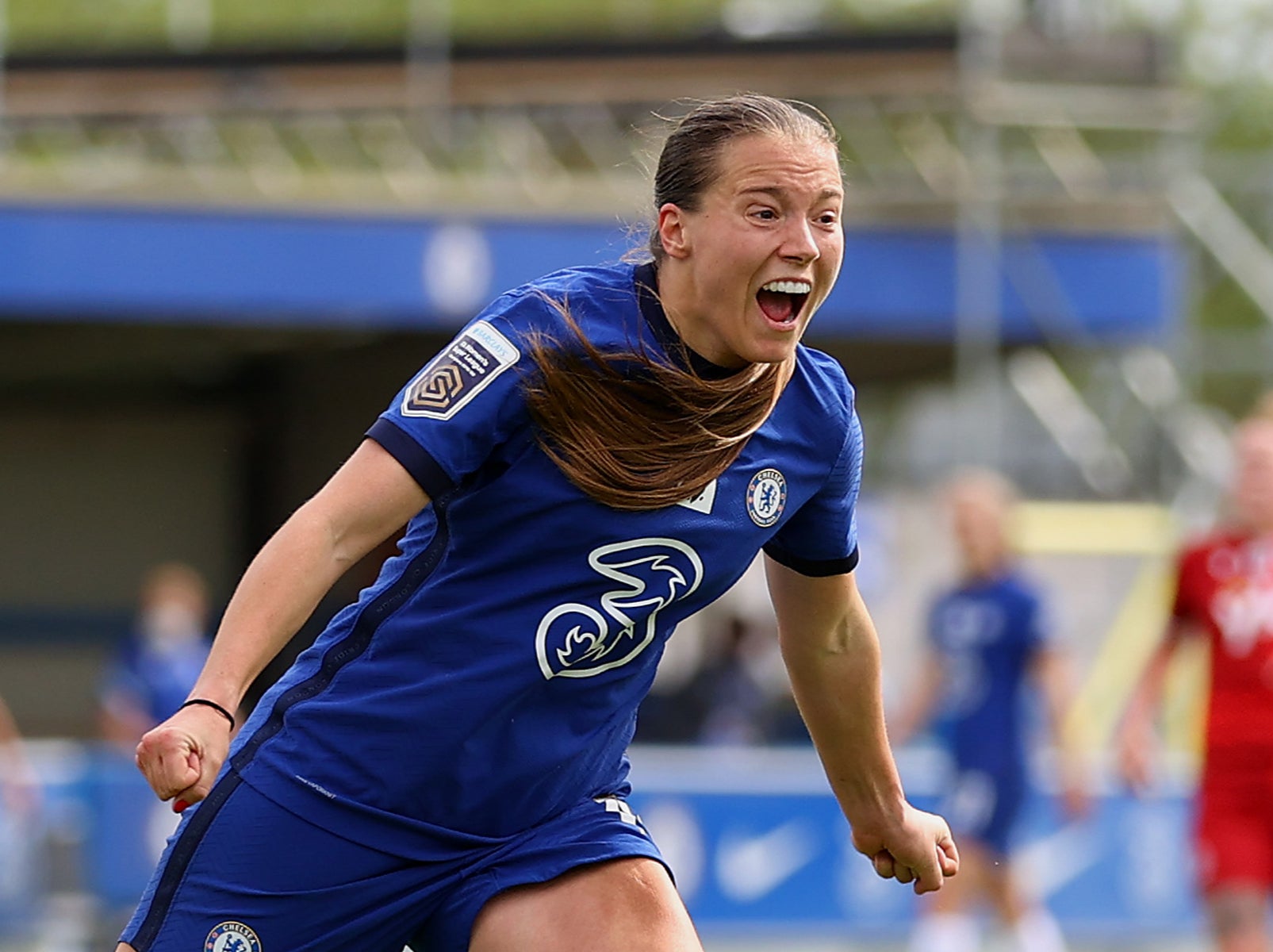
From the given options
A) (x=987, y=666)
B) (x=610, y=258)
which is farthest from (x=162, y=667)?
(x=987, y=666)

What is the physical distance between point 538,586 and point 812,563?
67 centimetres

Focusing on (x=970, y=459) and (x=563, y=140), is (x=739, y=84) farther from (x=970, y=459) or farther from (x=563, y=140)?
(x=970, y=459)

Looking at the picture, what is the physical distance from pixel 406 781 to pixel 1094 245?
15.2 meters

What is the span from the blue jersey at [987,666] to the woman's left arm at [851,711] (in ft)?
21.7

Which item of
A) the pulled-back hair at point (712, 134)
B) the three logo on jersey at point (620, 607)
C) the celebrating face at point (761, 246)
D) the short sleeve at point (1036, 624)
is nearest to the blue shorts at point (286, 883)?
the three logo on jersey at point (620, 607)

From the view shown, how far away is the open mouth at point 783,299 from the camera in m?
3.94

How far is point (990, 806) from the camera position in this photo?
448 inches

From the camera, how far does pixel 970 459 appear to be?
25.9m

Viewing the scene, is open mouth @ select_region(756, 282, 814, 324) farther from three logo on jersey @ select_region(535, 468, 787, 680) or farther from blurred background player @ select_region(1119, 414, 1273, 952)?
blurred background player @ select_region(1119, 414, 1273, 952)

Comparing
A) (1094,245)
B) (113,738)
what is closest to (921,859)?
(113,738)

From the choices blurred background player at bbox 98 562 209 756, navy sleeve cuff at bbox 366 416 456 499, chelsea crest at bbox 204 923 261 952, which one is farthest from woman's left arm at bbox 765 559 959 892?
blurred background player at bbox 98 562 209 756

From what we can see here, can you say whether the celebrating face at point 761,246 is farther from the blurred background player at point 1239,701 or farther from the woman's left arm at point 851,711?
the blurred background player at point 1239,701

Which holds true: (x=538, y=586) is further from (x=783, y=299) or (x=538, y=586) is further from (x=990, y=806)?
(x=990, y=806)

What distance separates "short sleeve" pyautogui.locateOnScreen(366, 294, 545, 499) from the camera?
3770 millimetres
